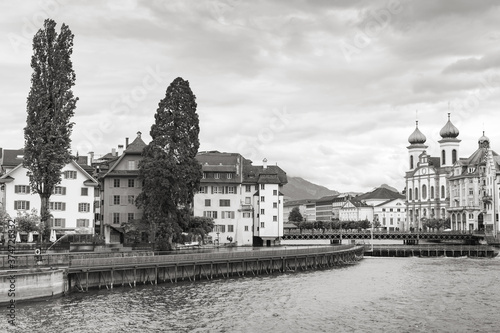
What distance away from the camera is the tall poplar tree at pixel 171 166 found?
7944 centimetres

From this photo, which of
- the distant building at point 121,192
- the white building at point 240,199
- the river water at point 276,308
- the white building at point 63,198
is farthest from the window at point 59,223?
the white building at point 240,199

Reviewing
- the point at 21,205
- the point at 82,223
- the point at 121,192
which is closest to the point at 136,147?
the point at 121,192

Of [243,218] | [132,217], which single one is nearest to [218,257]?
[132,217]

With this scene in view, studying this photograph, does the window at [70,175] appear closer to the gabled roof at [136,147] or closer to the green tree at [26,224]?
the gabled roof at [136,147]

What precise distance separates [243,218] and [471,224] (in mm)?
81660

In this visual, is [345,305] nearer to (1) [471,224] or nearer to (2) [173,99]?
(2) [173,99]

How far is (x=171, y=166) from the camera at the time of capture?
80375 mm

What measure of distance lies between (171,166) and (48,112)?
17.3 m

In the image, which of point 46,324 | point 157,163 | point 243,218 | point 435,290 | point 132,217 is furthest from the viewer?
point 243,218

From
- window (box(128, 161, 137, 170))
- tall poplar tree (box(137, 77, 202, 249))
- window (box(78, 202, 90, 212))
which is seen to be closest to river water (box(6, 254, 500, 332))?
tall poplar tree (box(137, 77, 202, 249))

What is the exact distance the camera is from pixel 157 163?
80.4 m

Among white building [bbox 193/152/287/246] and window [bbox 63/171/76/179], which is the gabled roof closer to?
window [bbox 63/171/76/179]

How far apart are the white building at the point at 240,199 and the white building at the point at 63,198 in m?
28.2

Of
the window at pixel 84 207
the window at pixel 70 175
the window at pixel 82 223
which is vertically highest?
the window at pixel 70 175
